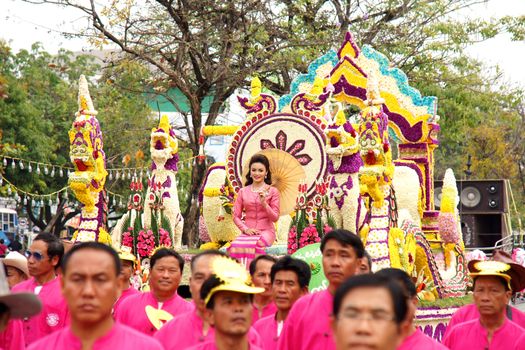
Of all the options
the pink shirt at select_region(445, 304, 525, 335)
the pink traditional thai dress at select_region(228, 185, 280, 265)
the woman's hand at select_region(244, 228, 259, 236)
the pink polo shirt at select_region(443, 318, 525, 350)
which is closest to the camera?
the pink polo shirt at select_region(443, 318, 525, 350)

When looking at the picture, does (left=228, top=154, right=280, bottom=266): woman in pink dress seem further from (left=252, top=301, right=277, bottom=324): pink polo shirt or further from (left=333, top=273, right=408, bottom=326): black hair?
(left=333, top=273, right=408, bottom=326): black hair

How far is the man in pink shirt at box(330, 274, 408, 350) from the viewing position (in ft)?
11.9

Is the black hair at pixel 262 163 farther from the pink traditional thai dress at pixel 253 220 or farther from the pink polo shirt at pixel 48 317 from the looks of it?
the pink polo shirt at pixel 48 317

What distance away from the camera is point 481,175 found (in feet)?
114

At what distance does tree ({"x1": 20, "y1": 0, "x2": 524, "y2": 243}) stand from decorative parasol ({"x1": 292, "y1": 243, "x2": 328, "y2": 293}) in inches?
297

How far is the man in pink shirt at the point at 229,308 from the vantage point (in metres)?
4.89

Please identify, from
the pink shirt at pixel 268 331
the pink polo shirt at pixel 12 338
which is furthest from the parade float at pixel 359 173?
the pink polo shirt at pixel 12 338

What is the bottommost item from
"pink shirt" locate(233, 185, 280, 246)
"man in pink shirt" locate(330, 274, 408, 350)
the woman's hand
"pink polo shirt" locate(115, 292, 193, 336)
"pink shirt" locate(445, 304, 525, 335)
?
"pink shirt" locate(445, 304, 525, 335)

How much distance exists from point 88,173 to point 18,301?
8.26 m

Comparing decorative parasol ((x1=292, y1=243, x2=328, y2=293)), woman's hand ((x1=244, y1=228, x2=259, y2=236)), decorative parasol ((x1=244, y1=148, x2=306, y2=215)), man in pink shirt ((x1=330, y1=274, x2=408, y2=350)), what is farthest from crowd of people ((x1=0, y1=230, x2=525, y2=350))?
decorative parasol ((x1=244, y1=148, x2=306, y2=215))

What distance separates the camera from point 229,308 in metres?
4.93

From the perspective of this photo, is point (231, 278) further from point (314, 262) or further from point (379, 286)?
point (314, 262)

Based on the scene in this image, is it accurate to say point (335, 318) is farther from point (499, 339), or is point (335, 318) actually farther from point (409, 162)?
point (409, 162)

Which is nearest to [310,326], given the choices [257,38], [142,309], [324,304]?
[324,304]
